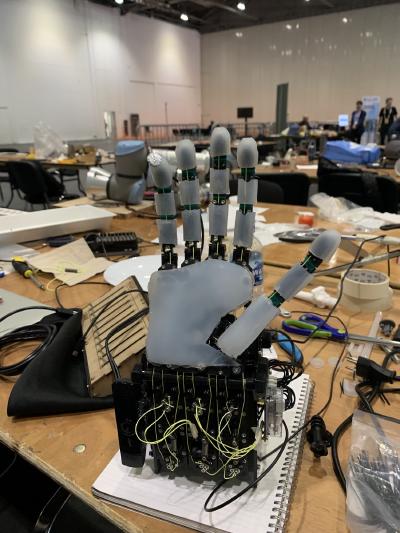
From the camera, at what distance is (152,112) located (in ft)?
29.8

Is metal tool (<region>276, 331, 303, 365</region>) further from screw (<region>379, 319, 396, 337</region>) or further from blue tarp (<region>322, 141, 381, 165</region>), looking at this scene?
blue tarp (<region>322, 141, 381, 165</region>)

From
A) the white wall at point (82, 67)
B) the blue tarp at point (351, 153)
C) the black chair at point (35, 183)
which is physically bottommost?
the black chair at point (35, 183)

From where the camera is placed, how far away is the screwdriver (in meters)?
1.02

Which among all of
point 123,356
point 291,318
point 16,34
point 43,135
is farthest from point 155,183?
point 16,34

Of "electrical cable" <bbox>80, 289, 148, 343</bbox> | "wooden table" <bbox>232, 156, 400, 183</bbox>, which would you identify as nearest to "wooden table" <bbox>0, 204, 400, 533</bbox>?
"electrical cable" <bbox>80, 289, 148, 343</bbox>

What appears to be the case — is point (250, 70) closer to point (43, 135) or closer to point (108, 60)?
point (108, 60)

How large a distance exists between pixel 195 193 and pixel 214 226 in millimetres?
46

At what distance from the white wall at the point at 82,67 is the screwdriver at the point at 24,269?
6.16 metres

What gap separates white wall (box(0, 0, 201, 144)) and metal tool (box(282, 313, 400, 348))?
268 inches

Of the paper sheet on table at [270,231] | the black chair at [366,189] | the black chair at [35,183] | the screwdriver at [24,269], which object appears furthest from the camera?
the black chair at [35,183]

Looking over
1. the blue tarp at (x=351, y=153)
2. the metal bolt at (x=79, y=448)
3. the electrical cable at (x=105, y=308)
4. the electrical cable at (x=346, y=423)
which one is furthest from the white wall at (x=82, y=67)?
the electrical cable at (x=346, y=423)

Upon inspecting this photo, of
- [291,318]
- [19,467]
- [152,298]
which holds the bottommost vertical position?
[19,467]

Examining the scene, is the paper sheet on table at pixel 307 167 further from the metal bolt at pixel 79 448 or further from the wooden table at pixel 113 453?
the metal bolt at pixel 79 448

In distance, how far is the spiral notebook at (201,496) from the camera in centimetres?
40
